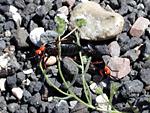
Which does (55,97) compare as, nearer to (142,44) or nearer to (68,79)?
(68,79)

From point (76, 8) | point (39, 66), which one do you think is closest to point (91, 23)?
point (76, 8)

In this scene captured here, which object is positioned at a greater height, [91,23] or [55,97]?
[91,23]

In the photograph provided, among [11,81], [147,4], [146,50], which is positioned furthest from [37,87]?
[147,4]

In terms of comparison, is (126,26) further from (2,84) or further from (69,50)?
(2,84)

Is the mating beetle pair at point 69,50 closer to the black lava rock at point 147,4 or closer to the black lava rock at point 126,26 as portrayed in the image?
the black lava rock at point 126,26

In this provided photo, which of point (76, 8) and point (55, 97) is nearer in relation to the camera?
point (55, 97)

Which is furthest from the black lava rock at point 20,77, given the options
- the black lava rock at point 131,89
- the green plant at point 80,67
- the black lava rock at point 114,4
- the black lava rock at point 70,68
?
the black lava rock at point 114,4

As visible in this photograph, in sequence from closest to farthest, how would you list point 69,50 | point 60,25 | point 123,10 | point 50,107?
point 60,25
point 50,107
point 69,50
point 123,10
